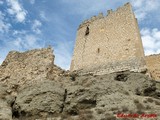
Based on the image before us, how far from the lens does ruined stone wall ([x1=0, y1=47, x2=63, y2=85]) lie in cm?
1348

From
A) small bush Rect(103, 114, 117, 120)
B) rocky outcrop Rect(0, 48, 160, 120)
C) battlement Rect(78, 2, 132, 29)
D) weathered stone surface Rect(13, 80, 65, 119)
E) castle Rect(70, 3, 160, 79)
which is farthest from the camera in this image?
battlement Rect(78, 2, 132, 29)

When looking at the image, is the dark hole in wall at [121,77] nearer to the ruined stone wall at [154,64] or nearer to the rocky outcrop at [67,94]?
the rocky outcrop at [67,94]

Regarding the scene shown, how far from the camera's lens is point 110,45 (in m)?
18.1

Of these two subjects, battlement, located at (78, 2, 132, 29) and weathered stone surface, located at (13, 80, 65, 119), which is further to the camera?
battlement, located at (78, 2, 132, 29)

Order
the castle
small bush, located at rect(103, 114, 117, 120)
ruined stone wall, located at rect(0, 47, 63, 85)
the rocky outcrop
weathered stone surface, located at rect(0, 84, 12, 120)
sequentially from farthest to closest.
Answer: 1. the castle
2. ruined stone wall, located at rect(0, 47, 63, 85)
3. weathered stone surface, located at rect(0, 84, 12, 120)
4. the rocky outcrop
5. small bush, located at rect(103, 114, 117, 120)

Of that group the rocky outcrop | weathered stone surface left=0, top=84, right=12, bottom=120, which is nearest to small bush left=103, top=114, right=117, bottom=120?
the rocky outcrop

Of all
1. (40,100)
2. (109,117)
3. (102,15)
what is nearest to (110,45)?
(102,15)

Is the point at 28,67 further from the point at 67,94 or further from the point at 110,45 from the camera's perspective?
the point at 110,45

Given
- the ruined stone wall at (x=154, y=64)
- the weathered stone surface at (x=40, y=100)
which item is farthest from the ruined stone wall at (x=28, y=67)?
the ruined stone wall at (x=154, y=64)

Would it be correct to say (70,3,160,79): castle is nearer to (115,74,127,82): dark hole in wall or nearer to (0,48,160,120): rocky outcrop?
(115,74,127,82): dark hole in wall

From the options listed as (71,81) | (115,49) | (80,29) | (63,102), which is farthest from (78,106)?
(80,29)

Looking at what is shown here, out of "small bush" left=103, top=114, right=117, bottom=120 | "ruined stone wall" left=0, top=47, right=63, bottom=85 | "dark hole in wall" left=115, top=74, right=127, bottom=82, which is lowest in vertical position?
"small bush" left=103, top=114, right=117, bottom=120

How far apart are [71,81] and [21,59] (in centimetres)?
380

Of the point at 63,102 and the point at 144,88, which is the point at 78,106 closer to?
the point at 63,102
